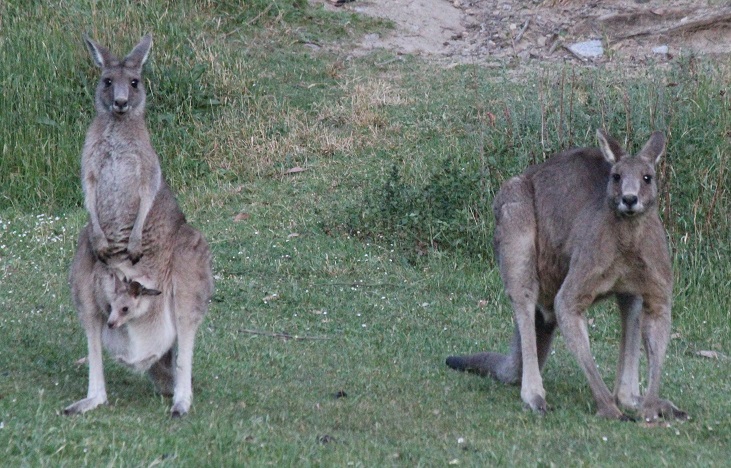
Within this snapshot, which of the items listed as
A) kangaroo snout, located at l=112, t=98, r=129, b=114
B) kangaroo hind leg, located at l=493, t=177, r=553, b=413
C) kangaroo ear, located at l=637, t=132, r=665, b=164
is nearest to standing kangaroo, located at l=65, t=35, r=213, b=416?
kangaroo snout, located at l=112, t=98, r=129, b=114

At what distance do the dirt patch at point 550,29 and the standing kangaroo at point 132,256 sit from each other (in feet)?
27.3

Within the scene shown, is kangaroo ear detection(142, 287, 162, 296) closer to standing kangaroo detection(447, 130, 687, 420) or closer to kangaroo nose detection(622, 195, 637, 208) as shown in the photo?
standing kangaroo detection(447, 130, 687, 420)

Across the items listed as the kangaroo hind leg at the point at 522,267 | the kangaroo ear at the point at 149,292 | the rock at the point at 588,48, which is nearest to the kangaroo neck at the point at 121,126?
the kangaroo ear at the point at 149,292

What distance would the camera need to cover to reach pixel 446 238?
930cm

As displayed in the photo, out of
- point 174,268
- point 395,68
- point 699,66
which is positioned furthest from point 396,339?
point 395,68

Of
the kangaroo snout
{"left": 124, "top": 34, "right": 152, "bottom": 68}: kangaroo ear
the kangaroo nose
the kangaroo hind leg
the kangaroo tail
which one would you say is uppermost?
{"left": 124, "top": 34, "right": 152, "bottom": 68}: kangaroo ear

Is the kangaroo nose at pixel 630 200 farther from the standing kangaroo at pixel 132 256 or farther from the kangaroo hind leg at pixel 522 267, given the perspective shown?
the standing kangaroo at pixel 132 256

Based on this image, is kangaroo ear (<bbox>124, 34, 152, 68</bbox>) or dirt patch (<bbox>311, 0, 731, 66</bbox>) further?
dirt patch (<bbox>311, 0, 731, 66</bbox>)

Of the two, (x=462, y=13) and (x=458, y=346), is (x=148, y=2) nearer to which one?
(x=462, y=13)

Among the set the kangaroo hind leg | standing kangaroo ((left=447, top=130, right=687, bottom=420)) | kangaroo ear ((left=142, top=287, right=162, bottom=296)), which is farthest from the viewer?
the kangaroo hind leg

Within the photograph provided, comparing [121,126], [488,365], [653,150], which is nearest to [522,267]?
[488,365]

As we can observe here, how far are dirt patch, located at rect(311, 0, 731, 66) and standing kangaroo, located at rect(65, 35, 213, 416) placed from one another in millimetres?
8330

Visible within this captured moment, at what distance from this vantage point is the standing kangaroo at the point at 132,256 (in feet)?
17.1

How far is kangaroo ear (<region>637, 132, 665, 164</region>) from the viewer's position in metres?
5.70
